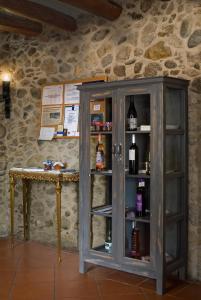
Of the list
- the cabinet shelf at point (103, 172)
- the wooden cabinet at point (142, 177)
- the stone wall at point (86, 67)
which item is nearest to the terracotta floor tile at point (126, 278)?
the wooden cabinet at point (142, 177)

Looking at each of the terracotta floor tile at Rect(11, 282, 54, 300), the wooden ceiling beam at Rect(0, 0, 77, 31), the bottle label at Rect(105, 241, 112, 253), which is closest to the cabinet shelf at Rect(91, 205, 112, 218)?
the bottle label at Rect(105, 241, 112, 253)

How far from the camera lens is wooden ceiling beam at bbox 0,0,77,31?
392cm

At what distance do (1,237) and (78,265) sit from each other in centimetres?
151

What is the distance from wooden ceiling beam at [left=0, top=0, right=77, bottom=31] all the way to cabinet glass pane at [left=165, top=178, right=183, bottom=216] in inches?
83.7

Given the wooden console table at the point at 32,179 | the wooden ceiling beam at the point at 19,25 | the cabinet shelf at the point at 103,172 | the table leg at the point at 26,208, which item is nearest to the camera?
the cabinet shelf at the point at 103,172

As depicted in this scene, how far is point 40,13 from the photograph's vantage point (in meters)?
4.16

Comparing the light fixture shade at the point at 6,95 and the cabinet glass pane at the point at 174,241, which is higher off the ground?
the light fixture shade at the point at 6,95

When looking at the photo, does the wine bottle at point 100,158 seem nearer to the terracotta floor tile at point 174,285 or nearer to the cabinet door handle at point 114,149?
the cabinet door handle at point 114,149

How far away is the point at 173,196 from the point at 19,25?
2.56 m

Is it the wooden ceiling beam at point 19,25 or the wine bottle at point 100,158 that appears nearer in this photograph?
the wine bottle at point 100,158

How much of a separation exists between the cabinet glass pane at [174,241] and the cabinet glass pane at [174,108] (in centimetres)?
90

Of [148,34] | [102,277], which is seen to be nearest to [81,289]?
[102,277]

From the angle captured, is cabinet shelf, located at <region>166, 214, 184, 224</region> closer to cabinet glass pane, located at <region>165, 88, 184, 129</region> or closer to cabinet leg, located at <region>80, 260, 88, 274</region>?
cabinet glass pane, located at <region>165, 88, 184, 129</region>

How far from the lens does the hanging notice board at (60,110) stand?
14.9 feet
